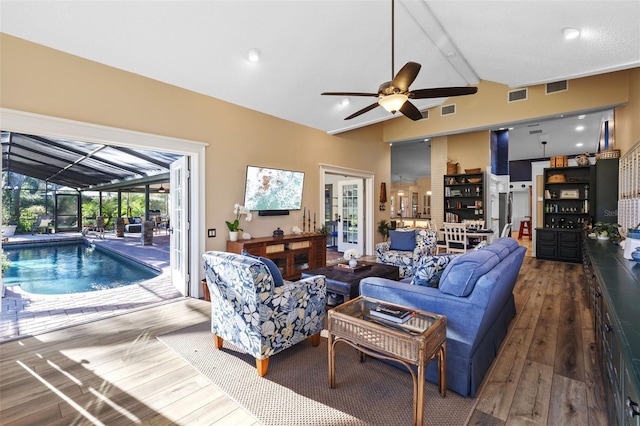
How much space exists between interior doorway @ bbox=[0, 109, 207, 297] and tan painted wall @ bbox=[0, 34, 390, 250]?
0.30ft

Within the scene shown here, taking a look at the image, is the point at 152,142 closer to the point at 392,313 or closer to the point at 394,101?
the point at 394,101

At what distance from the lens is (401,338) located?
1833mm

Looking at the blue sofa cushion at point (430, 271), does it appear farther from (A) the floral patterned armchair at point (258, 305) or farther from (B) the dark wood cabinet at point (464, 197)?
(B) the dark wood cabinet at point (464, 197)

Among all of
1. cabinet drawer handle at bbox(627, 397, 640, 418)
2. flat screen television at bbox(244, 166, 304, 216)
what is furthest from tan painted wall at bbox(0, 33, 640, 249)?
cabinet drawer handle at bbox(627, 397, 640, 418)

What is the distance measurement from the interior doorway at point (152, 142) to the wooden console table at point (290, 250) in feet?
1.88

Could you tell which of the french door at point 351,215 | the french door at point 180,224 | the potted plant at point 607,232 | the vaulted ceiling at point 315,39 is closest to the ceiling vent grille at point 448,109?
the vaulted ceiling at point 315,39

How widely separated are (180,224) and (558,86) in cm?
677

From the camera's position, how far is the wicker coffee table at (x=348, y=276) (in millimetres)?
3402

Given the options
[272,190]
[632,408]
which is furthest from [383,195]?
[632,408]

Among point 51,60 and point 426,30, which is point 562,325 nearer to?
point 426,30

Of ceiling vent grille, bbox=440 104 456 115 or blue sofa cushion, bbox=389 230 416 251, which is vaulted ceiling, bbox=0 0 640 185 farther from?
blue sofa cushion, bbox=389 230 416 251

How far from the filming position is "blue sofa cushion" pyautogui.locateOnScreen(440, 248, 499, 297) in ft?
6.93

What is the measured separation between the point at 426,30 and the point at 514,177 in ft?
36.1

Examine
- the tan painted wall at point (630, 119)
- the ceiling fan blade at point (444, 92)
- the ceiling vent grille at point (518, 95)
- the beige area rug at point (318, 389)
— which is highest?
the ceiling vent grille at point (518, 95)
